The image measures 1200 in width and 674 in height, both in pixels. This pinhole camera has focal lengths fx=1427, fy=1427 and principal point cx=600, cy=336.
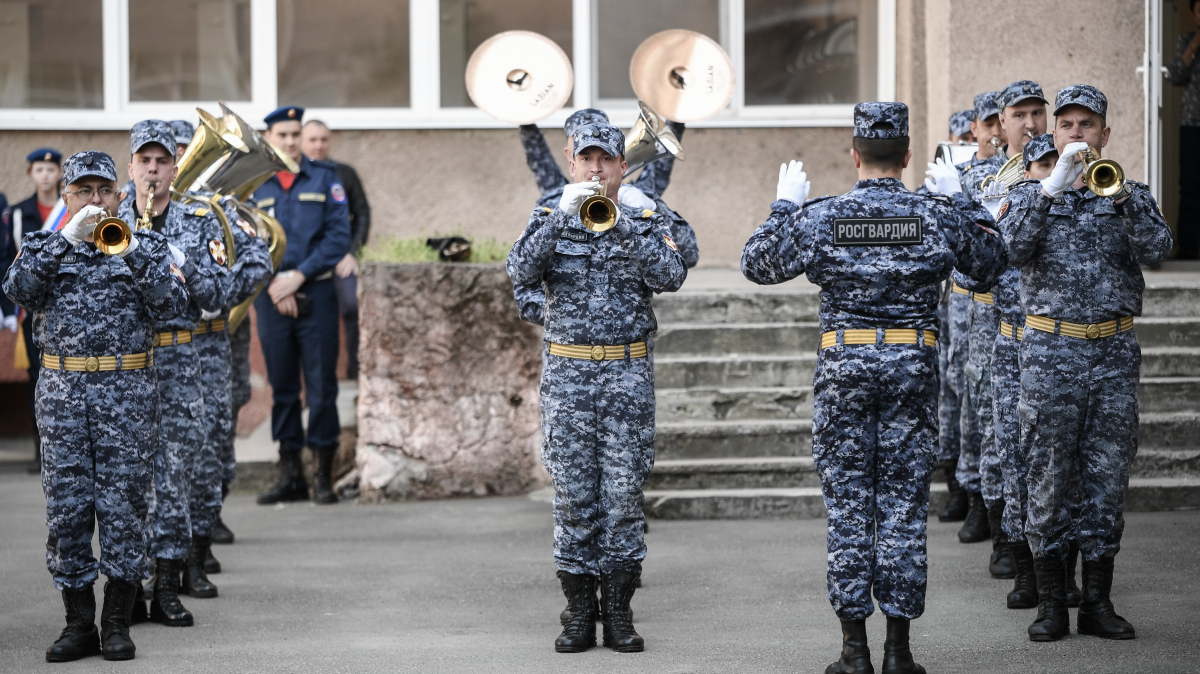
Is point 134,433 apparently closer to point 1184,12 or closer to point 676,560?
point 676,560

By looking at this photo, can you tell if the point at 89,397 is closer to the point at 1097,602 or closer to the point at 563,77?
the point at 563,77

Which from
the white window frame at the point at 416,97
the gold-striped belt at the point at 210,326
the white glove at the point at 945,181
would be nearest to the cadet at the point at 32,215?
the white window frame at the point at 416,97

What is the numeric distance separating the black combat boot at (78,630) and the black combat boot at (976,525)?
182 inches

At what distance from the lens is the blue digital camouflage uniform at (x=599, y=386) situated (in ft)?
19.9

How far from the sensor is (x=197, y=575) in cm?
737

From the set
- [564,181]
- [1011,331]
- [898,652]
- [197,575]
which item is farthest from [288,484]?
[898,652]

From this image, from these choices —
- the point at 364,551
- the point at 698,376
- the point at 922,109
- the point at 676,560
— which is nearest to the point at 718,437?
the point at 698,376

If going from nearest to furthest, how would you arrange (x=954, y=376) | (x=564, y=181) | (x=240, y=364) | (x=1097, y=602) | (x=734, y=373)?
(x=1097, y=602), (x=954, y=376), (x=564, y=181), (x=240, y=364), (x=734, y=373)

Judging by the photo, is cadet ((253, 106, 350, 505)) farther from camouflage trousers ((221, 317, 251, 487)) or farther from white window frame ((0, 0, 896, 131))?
white window frame ((0, 0, 896, 131))

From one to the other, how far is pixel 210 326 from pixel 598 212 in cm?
292

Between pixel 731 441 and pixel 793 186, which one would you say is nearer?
pixel 793 186

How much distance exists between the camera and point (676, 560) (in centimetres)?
788

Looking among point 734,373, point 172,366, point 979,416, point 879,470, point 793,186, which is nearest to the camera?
point 879,470

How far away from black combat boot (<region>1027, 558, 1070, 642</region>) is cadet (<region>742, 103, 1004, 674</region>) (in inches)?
32.0
